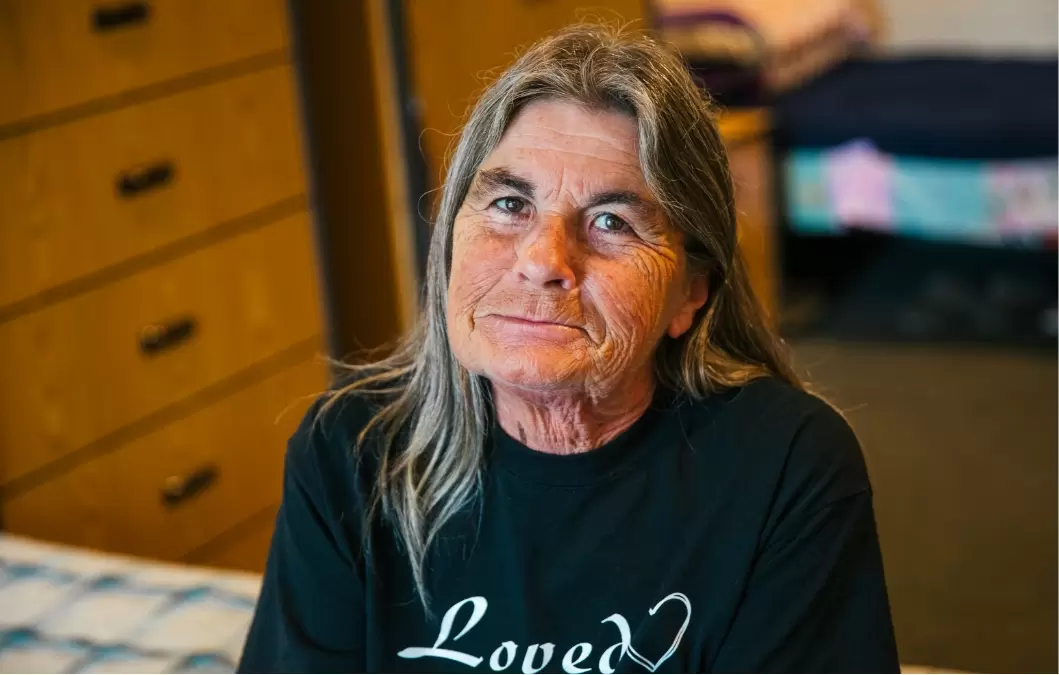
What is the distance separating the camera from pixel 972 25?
16.8 feet

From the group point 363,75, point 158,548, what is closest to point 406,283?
point 363,75

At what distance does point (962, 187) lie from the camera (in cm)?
391

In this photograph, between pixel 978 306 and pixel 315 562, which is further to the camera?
pixel 978 306

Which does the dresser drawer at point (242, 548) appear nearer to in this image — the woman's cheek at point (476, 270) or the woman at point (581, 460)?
the woman at point (581, 460)

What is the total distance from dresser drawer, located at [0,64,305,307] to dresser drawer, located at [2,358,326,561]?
344 mm

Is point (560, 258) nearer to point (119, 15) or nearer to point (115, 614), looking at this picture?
point (115, 614)

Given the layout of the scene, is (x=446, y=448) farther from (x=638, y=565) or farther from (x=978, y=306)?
(x=978, y=306)

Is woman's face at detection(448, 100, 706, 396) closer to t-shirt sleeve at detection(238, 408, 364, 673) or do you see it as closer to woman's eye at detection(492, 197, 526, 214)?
woman's eye at detection(492, 197, 526, 214)

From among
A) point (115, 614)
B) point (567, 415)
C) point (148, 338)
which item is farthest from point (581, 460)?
point (148, 338)

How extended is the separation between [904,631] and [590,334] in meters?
1.50

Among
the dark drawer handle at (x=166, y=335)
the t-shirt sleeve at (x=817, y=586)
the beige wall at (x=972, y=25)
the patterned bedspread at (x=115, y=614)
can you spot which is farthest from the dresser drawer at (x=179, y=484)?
the beige wall at (x=972, y=25)

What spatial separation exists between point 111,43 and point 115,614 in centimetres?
102

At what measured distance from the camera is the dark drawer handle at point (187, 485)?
235 cm

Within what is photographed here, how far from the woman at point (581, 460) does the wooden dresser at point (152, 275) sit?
29.0 inches
